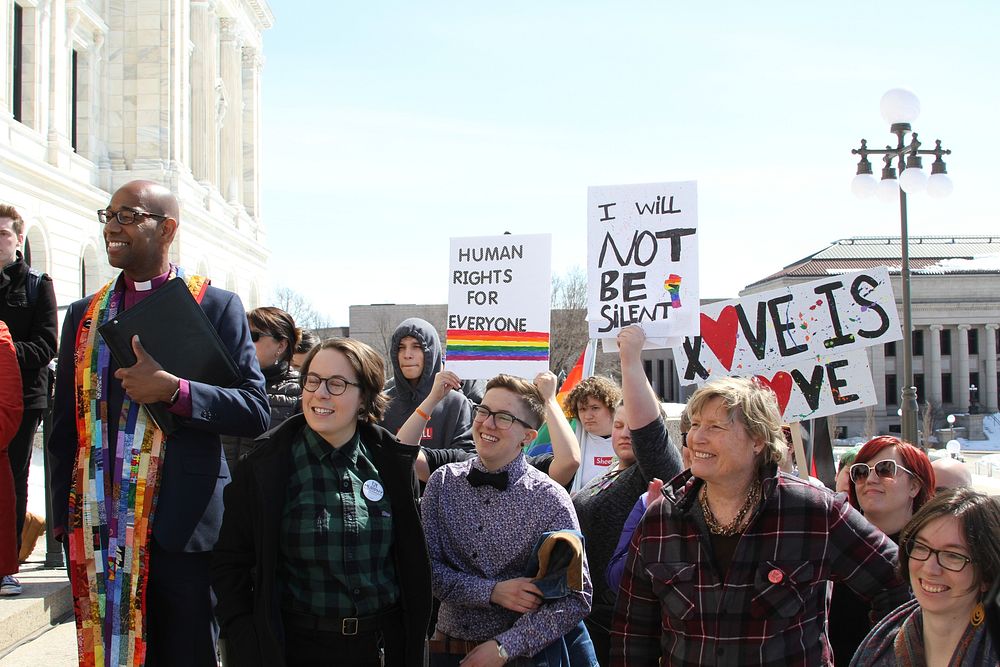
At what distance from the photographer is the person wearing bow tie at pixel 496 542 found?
3475 millimetres

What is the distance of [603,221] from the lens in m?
5.48

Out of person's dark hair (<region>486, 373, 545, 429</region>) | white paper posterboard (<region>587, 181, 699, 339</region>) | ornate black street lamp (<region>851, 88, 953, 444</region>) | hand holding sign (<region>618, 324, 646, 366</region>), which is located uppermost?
ornate black street lamp (<region>851, 88, 953, 444</region>)

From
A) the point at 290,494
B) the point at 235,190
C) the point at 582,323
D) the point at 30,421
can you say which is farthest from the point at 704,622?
the point at 582,323

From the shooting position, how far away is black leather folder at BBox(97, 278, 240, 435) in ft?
10.7

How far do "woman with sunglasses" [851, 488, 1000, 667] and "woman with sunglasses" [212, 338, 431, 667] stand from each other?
5.30 feet

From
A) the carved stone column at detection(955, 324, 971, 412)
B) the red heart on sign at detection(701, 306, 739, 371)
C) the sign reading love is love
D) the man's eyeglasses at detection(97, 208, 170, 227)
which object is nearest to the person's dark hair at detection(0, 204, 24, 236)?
the man's eyeglasses at detection(97, 208, 170, 227)

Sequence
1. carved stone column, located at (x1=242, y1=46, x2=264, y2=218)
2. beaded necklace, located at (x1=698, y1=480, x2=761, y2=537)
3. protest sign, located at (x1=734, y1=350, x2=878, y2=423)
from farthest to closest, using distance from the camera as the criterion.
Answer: carved stone column, located at (x1=242, y1=46, x2=264, y2=218)
protest sign, located at (x1=734, y1=350, x2=878, y2=423)
beaded necklace, located at (x1=698, y1=480, x2=761, y2=537)

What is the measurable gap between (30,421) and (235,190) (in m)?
38.2

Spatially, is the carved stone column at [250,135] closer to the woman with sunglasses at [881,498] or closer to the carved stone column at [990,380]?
the woman with sunglasses at [881,498]

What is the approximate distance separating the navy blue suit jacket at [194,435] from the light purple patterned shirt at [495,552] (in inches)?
33.2

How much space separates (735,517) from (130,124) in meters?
30.3

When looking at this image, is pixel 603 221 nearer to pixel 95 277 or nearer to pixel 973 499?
pixel 973 499

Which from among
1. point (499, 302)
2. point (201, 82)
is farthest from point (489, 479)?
point (201, 82)

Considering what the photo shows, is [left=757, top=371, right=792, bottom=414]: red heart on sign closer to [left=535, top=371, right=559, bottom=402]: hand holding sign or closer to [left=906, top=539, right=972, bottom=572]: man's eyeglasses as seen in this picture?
[left=535, top=371, right=559, bottom=402]: hand holding sign
